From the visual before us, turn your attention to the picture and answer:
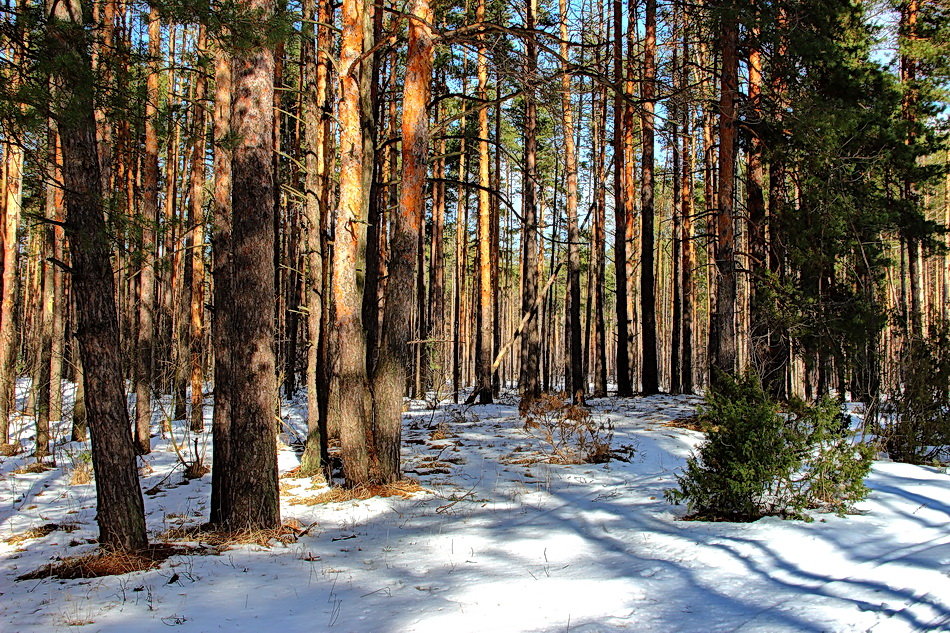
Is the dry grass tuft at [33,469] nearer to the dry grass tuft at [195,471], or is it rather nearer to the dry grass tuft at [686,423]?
the dry grass tuft at [195,471]

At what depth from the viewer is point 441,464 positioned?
8.57 meters

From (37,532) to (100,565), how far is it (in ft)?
7.56

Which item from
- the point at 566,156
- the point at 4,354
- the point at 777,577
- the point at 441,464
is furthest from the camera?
the point at 566,156

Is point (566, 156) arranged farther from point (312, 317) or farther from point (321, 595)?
point (321, 595)

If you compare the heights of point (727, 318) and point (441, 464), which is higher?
point (727, 318)

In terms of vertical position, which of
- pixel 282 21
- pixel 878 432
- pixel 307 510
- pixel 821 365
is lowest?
pixel 307 510

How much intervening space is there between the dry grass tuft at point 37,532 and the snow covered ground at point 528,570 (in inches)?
4.2

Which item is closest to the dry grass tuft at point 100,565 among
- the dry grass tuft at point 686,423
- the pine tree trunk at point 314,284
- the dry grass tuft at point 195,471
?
the pine tree trunk at point 314,284

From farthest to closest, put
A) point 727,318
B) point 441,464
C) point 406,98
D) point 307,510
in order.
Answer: point 727,318, point 441,464, point 406,98, point 307,510

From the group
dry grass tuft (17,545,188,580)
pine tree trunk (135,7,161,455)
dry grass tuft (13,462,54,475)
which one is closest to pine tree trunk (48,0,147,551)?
dry grass tuft (17,545,188,580)

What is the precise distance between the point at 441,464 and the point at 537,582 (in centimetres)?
472

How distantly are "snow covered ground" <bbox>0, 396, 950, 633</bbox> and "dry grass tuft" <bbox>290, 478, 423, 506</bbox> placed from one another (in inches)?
6.6

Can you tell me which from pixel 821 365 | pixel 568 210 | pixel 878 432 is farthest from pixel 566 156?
pixel 878 432

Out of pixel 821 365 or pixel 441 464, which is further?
pixel 821 365
